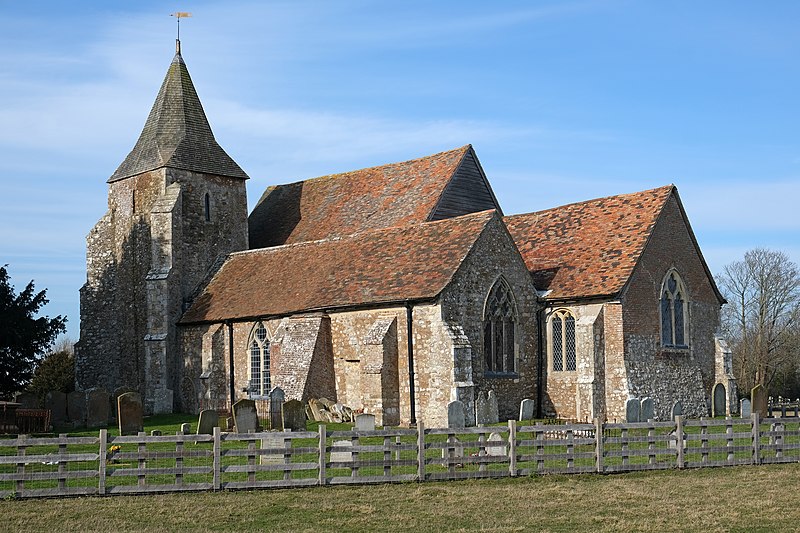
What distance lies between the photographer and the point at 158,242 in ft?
141

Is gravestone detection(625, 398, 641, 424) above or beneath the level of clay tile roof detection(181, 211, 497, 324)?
beneath

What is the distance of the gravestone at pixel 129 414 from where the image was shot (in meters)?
26.3

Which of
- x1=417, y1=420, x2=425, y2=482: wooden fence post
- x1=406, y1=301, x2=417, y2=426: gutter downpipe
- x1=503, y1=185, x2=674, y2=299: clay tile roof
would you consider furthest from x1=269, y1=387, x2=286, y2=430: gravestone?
x1=503, y1=185, x2=674, y2=299: clay tile roof

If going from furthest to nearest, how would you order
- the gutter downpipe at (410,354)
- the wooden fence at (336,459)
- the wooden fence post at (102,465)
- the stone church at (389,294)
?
1. the stone church at (389,294)
2. the gutter downpipe at (410,354)
3. the wooden fence at (336,459)
4. the wooden fence post at (102,465)

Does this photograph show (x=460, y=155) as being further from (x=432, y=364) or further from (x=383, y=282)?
(x=432, y=364)

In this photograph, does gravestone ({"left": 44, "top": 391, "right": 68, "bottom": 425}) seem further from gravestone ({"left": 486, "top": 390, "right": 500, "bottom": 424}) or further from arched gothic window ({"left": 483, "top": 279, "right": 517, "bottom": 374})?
gravestone ({"left": 486, "top": 390, "right": 500, "bottom": 424})

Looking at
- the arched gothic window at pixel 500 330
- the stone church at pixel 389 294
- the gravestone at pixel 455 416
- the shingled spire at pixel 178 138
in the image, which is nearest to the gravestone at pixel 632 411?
the stone church at pixel 389 294

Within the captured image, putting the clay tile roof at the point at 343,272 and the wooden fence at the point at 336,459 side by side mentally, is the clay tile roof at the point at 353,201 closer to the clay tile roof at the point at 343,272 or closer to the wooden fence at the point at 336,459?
the clay tile roof at the point at 343,272

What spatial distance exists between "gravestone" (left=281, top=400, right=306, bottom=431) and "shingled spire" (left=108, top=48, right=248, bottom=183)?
2118 centimetres

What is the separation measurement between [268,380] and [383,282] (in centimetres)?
687

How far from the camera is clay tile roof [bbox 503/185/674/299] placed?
34031 mm

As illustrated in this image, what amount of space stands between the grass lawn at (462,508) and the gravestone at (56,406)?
679 inches

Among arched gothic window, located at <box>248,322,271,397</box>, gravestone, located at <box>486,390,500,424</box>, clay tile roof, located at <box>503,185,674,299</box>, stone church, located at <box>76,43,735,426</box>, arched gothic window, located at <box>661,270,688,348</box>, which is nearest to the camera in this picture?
gravestone, located at <box>486,390,500,424</box>

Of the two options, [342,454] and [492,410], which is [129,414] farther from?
[492,410]
